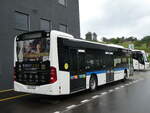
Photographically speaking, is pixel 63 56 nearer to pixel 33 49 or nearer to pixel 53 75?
pixel 53 75

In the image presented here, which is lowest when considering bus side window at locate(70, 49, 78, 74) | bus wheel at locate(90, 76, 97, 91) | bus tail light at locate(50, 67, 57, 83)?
bus wheel at locate(90, 76, 97, 91)

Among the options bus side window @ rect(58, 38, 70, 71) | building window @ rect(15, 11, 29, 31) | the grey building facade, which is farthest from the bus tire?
building window @ rect(15, 11, 29, 31)

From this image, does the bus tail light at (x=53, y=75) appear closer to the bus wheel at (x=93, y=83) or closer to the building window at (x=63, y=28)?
the bus wheel at (x=93, y=83)

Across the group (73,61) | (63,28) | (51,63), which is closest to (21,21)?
(63,28)

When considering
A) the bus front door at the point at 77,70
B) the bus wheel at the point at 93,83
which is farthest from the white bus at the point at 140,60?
the bus front door at the point at 77,70

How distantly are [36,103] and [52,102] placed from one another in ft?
2.27

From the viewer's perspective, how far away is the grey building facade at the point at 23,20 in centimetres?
1276

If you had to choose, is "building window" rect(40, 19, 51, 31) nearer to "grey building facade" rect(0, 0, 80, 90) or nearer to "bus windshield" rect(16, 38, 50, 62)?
"grey building facade" rect(0, 0, 80, 90)

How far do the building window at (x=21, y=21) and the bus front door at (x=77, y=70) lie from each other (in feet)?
21.1

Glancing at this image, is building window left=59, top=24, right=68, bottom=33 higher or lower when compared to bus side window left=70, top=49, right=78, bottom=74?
higher

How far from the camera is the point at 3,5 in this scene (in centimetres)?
1287

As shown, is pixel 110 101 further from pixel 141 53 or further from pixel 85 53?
pixel 141 53

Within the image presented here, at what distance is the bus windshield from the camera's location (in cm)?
817

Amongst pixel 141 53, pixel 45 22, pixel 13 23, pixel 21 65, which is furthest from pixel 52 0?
pixel 141 53
